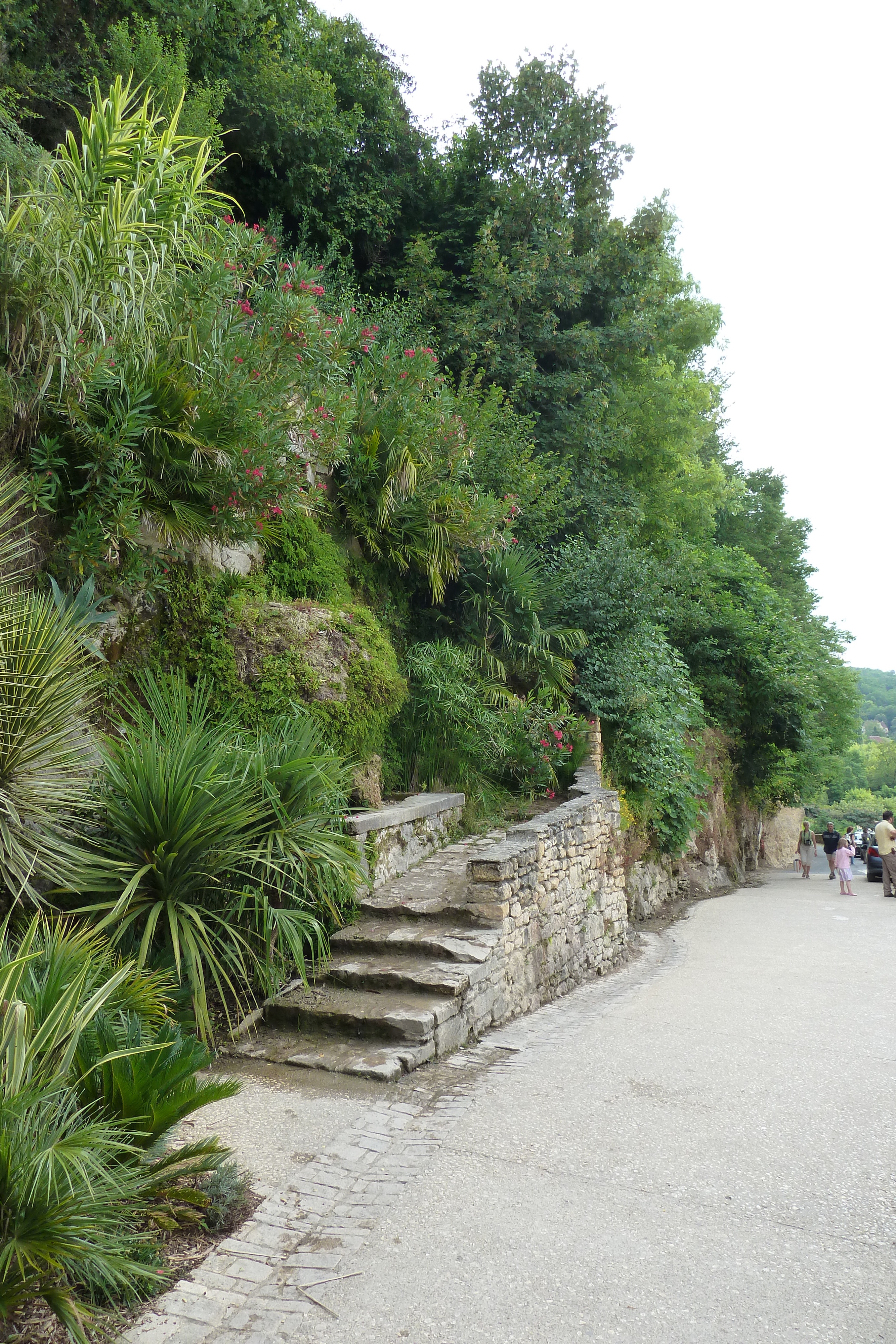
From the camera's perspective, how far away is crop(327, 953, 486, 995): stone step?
520cm

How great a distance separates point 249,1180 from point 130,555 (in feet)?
12.4

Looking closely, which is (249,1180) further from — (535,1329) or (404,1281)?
(535,1329)

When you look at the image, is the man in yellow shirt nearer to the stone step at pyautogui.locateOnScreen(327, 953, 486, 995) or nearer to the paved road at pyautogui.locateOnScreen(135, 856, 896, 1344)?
the paved road at pyautogui.locateOnScreen(135, 856, 896, 1344)

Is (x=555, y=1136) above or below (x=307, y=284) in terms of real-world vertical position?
below

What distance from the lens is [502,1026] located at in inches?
228

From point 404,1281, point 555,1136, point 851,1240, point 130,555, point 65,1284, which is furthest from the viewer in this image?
point 130,555

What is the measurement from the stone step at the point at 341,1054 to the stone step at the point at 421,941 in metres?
0.76

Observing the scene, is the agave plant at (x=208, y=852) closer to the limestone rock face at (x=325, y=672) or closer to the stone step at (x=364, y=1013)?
the stone step at (x=364, y=1013)

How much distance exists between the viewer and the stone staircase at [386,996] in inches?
186

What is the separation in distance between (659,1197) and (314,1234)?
4.48ft

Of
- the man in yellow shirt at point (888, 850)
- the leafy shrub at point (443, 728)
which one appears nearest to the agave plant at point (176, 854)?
the leafy shrub at point (443, 728)

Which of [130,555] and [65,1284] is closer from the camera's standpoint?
[65,1284]

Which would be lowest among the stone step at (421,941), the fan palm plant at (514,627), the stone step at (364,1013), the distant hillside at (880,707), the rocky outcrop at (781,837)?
the rocky outcrop at (781,837)

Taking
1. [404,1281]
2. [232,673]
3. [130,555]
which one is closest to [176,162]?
[130,555]
